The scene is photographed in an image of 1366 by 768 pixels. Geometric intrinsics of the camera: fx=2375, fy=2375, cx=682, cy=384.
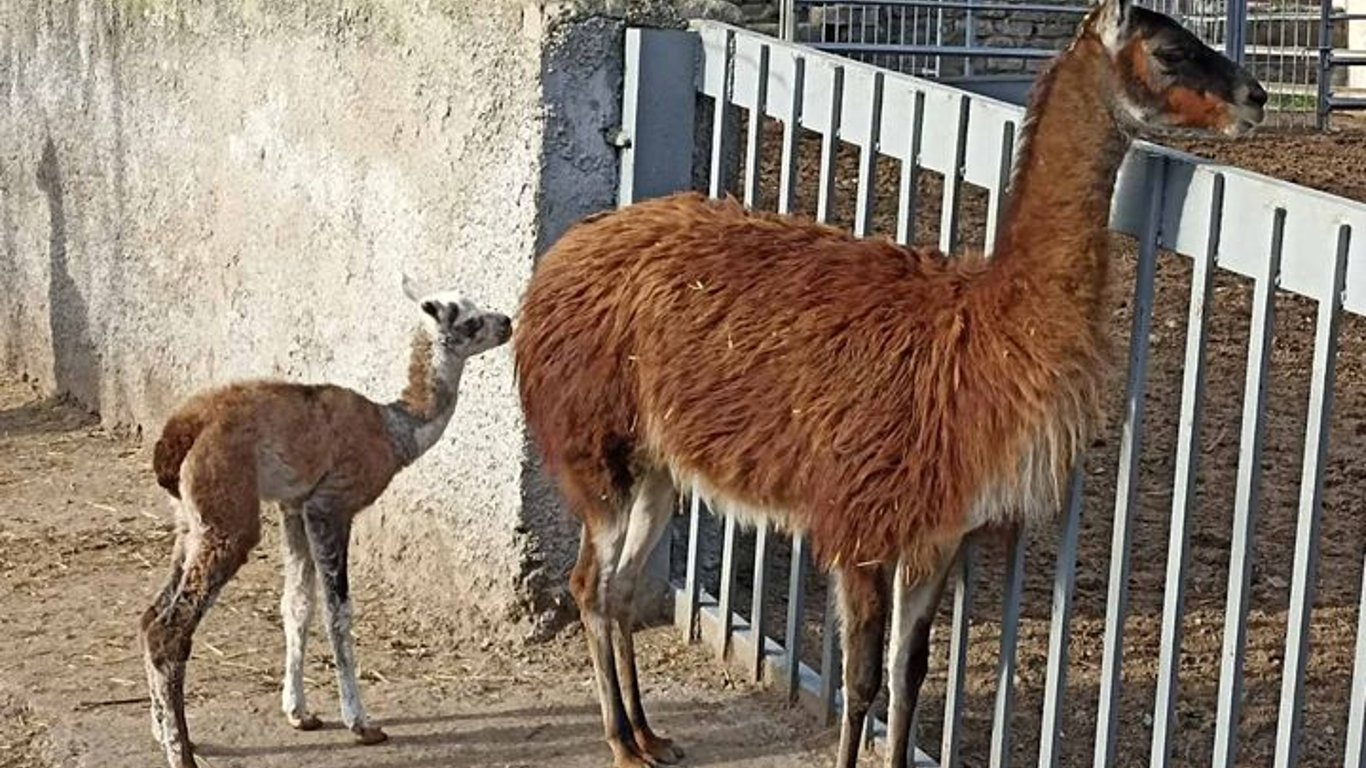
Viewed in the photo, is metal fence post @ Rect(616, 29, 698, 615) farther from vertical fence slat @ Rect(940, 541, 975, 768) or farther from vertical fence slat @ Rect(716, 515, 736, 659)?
vertical fence slat @ Rect(940, 541, 975, 768)

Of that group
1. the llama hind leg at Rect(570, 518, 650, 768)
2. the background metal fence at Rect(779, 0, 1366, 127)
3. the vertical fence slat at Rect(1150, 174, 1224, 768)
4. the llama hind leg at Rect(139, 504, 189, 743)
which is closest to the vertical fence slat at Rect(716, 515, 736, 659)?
the llama hind leg at Rect(570, 518, 650, 768)

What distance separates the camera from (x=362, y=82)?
6938mm

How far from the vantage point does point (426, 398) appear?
237 inches

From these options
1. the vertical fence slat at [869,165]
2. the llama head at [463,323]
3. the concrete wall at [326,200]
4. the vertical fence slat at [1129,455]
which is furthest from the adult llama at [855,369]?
the concrete wall at [326,200]

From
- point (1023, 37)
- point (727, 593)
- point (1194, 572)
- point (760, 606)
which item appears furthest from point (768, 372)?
point (1023, 37)

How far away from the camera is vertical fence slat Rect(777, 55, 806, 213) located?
5.82 meters

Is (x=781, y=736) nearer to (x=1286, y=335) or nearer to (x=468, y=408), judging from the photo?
(x=468, y=408)

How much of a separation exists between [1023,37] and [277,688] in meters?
13.3

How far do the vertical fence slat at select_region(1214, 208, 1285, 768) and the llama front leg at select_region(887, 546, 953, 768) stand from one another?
0.68 meters

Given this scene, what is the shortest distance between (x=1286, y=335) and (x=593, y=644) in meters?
5.05

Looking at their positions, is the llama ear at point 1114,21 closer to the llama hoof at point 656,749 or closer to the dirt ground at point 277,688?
the dirt ground at point 277,688

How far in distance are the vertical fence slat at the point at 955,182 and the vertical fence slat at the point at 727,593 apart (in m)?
1.12

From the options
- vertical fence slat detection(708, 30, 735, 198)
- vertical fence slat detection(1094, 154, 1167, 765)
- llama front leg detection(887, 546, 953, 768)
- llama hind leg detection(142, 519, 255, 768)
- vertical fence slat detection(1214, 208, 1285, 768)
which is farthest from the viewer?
vertical fence slat detection(708, 30, 735, 198)

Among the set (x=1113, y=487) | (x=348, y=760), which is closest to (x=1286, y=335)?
(x=1113, y=487)
